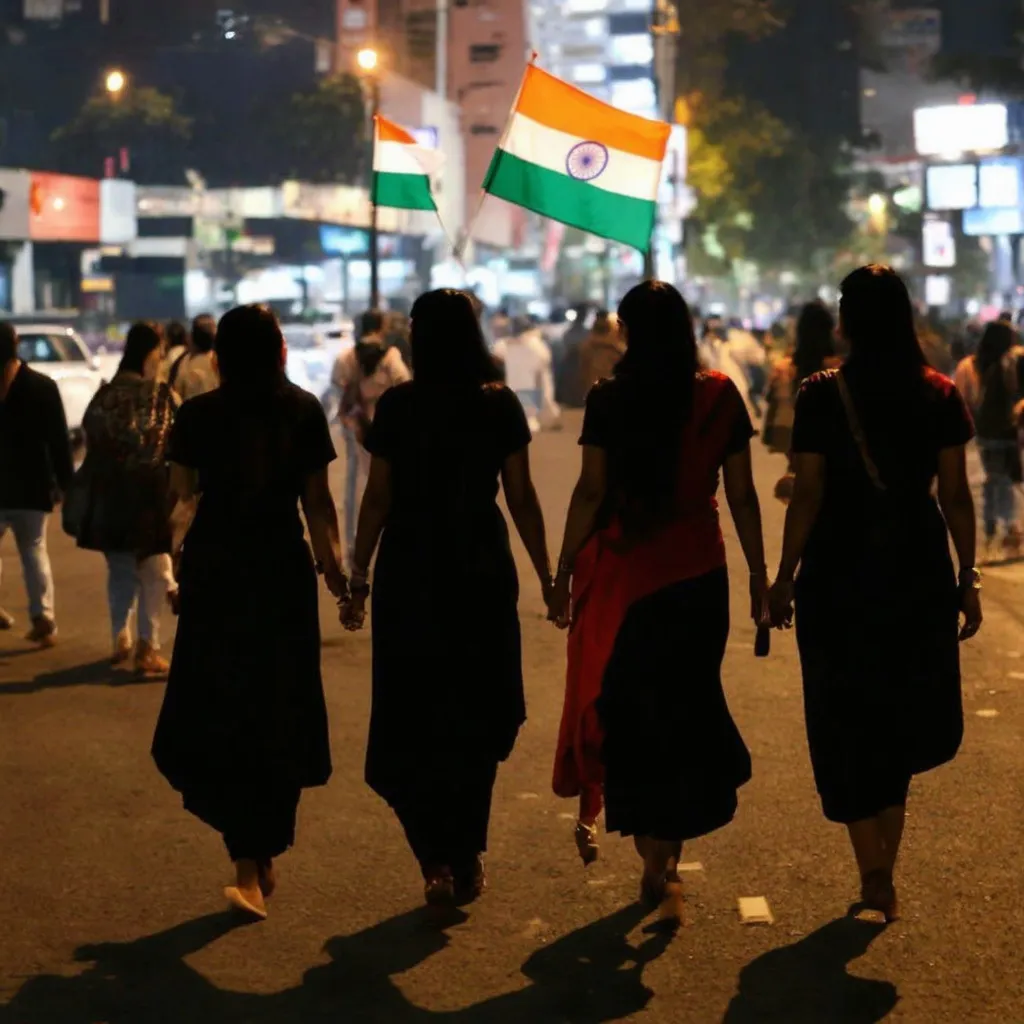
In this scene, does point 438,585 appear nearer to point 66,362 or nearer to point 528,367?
point 528,367

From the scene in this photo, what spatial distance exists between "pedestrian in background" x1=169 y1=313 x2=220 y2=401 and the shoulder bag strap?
7090 mm

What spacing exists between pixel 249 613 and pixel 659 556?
1.17 metres

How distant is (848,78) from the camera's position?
7256 centimetres

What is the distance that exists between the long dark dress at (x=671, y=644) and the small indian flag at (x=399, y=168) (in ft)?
26.3

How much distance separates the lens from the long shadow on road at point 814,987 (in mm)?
4918

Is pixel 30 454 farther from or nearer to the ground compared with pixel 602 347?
nearer to the ground

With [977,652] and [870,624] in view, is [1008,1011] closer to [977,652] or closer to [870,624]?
[870,624]

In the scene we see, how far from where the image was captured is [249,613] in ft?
19.6

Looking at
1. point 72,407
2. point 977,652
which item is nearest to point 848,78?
point 72,407

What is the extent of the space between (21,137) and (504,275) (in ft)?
109

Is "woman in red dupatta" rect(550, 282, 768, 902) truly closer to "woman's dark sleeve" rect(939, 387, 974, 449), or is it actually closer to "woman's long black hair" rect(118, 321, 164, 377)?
"woman's dark sleeve" rect(939, 387, 974, 449)

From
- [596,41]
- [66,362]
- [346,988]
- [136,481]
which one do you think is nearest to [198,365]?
[136,481]

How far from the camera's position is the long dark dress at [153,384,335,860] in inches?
235

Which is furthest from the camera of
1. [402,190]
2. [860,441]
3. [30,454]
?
[402,190]
